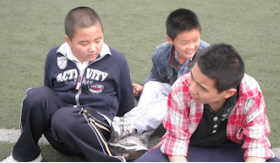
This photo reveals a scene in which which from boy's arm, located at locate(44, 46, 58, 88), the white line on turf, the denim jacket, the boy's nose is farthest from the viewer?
the denim jacket

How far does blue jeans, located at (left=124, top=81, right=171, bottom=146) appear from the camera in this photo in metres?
1.89

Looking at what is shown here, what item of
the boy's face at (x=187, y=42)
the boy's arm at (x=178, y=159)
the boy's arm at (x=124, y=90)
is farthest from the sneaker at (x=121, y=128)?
the boy's face at (x=187, y=42)

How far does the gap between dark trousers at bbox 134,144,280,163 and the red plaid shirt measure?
0.05m

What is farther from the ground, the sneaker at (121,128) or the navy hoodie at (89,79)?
the navy hoodie at (89,79)

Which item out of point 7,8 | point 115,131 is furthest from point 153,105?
point 7,8

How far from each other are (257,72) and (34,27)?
2301 millimetres

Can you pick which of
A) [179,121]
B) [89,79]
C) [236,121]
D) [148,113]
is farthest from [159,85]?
[236,121]

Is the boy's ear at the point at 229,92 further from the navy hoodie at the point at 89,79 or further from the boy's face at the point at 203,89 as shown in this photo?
the navy hoodie at the point at 89,79

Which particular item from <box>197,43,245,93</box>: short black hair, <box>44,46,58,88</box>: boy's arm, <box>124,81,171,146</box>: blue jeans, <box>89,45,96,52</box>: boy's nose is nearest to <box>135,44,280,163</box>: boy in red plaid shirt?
<box>197,43,245,93</box>: short black hair

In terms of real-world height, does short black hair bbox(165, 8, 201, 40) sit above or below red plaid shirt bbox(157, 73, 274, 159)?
above

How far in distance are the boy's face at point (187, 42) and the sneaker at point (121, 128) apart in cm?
58

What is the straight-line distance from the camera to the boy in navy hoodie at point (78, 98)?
160 cm

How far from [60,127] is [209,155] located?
2.53 ft

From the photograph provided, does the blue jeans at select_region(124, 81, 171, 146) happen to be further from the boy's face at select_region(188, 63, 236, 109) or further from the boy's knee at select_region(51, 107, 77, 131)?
the boy's face at select_region(188, 63, 236, 109)
